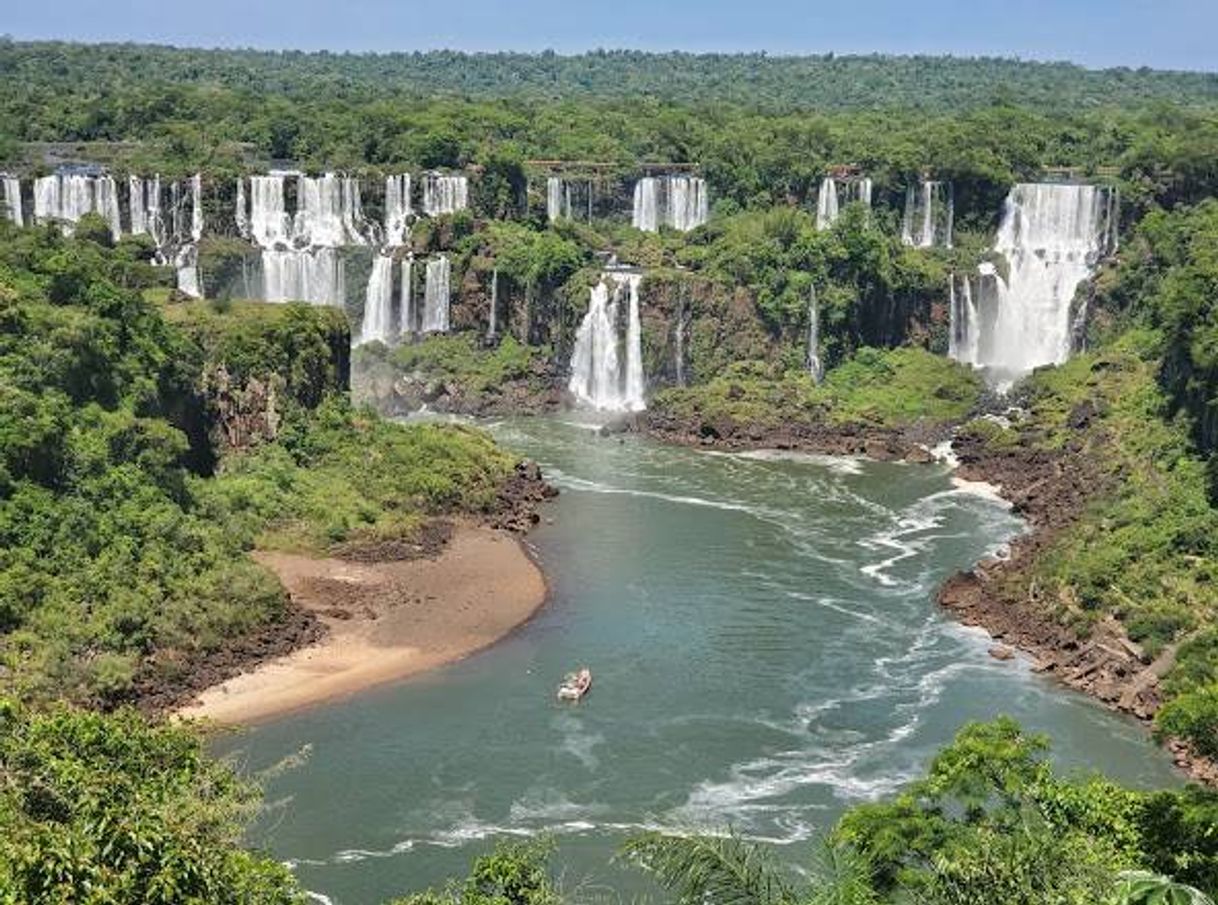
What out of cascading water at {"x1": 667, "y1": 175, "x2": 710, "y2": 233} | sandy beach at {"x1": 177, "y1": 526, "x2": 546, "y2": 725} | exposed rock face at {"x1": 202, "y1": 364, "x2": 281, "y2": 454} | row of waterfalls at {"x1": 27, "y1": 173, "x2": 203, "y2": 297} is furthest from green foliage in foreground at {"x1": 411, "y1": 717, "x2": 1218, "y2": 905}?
cascading water at {"x1": 667, "y1": 175, "x2": 710, "y2": 233}

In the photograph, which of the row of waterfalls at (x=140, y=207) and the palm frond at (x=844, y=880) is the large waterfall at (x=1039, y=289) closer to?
the row of waterfalls at (x=140, y=207)

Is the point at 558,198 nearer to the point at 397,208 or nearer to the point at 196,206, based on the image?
the point at 397,208

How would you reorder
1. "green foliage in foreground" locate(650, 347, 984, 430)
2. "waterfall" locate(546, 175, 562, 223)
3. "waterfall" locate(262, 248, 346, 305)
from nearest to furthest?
1. "green foliage in foreground" locate(650, 347, 984, 430)
2. "waterfall" locate(262, 248, 346, 305)
3. "waterfall" locate(546, 175, 562, 223)

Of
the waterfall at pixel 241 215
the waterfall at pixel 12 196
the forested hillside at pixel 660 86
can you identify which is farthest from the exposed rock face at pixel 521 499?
the forested hillside at pixel 660 86

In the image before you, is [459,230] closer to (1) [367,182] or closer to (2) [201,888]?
(1) [367,182]

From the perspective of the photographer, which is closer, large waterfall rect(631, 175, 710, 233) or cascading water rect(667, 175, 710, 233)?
large waterfall rect(631, 175, 710, 233)

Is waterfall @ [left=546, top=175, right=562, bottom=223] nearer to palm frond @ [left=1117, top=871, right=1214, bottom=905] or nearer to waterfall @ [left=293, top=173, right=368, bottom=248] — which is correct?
waterfall @ [left=293, top=173, right=368, bottom=248]
